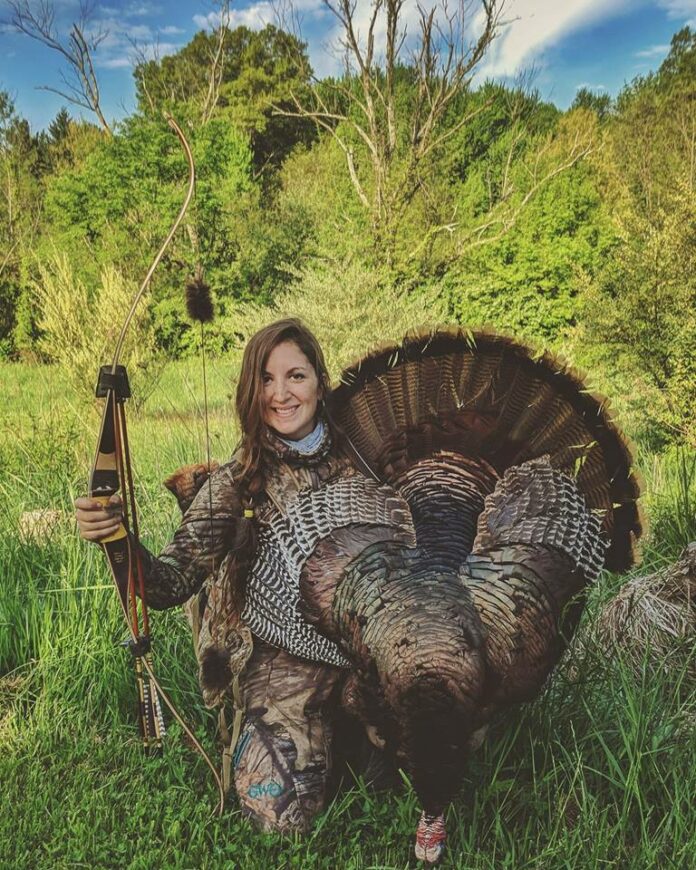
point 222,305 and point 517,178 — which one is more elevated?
point 517,178

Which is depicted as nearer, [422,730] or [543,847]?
[422,730]

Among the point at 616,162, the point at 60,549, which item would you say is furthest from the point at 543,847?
the point at 616,162

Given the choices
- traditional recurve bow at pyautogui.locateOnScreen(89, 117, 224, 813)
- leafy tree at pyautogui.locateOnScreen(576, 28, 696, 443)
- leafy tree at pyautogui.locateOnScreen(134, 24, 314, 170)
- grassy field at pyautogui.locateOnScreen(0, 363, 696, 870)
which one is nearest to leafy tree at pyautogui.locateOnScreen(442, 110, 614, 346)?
leafy tree at pyautogui.locateOnScreen(576, 28, 696, 443)

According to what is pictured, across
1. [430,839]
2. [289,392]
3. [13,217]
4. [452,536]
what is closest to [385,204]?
[13,217]

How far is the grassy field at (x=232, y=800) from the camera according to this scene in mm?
2146

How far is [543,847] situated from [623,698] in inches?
27.3

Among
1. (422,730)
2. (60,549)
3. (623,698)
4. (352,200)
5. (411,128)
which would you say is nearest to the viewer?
(422,730)

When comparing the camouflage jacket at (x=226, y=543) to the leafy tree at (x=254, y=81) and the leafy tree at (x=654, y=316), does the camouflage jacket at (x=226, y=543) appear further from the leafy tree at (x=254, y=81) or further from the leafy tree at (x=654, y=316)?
the leafy tree at (x=254, y=81)

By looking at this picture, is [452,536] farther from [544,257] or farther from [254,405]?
[544,257]

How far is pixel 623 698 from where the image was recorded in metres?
2.64

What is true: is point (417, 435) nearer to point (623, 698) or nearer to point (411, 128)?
point (623, 698)

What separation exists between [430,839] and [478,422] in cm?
120

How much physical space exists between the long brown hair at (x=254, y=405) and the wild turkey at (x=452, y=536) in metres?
0.21

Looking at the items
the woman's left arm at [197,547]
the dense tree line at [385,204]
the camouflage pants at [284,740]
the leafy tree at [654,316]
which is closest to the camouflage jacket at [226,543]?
the woman's left arm at [197,547]
